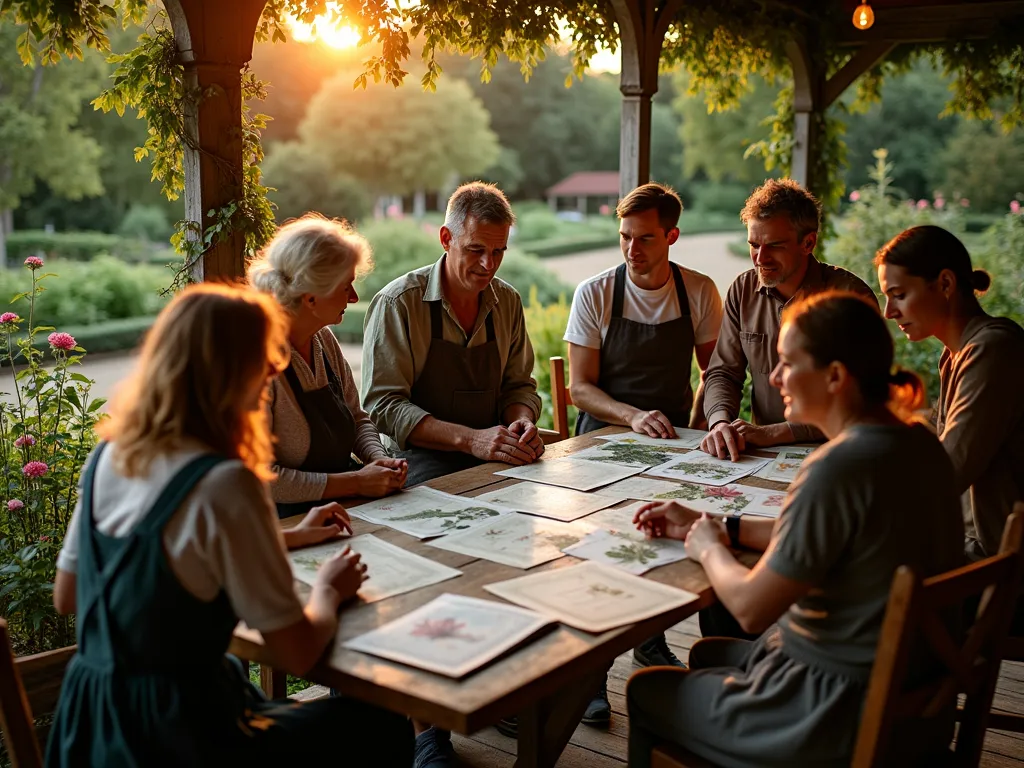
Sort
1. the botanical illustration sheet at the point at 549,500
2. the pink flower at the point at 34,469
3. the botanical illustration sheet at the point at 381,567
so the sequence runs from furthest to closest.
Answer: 1. the pink flower at the point at 34,469
2. the botanical illustration sheet at the point at 549,500
3. the botanical illustration sheet at the point at 381,567

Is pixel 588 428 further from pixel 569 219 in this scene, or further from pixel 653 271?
pixel 569 219

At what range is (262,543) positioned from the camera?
1.62m

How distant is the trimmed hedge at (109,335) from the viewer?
12.9 meters

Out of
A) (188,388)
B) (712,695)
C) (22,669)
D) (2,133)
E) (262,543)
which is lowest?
(712,695)

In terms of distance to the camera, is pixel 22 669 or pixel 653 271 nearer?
pixel 22 669

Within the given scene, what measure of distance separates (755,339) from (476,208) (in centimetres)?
118

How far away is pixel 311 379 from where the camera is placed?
2795 mm

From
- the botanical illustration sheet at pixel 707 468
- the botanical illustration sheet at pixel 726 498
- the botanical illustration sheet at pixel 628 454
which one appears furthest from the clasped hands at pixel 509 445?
the botanical illustration sheet at pixel 726 498

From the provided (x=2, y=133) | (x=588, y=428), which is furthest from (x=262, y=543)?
(x=2, y=133)

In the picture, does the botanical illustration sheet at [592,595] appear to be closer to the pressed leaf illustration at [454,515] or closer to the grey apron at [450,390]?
the pressed leaf illustration at [454,515]

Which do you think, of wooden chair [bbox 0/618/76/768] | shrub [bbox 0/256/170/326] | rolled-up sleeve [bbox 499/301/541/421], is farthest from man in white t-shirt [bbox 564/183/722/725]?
shrub [bbox 0/256/170/326]

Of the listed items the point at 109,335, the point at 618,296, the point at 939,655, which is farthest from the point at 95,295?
the point at 939,655

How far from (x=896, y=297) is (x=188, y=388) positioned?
2.00 metres

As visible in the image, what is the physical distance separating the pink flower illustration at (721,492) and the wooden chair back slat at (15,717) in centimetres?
174
